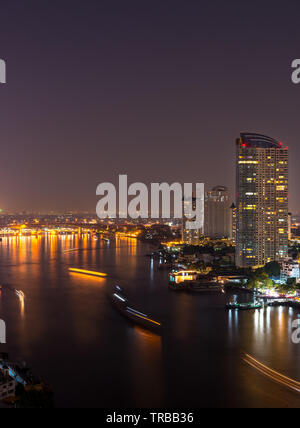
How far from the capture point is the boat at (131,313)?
614cm

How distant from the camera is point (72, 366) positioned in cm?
460

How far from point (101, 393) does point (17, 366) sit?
0.89m

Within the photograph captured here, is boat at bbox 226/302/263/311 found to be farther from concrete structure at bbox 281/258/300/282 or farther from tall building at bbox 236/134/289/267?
tall building at bbox 236/134/289/267

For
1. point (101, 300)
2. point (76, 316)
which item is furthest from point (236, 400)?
point (101, 300)

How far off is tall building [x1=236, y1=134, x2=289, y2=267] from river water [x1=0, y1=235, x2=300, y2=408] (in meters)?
3.21

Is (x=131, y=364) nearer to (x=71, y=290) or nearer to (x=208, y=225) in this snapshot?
(x=71, y=290)

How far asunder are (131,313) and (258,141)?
6.80m

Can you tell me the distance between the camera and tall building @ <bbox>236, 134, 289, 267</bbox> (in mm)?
11484

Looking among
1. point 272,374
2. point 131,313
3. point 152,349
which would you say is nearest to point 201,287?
point 131,313

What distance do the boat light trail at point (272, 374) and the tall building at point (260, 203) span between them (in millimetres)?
6789

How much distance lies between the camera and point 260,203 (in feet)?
38.1

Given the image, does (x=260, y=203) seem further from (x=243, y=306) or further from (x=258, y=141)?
(x=243, y=306)

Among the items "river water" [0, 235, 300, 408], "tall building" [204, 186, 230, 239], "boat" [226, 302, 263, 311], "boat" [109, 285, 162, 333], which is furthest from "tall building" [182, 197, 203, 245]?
"boat" [226, 302, 263, 311]
